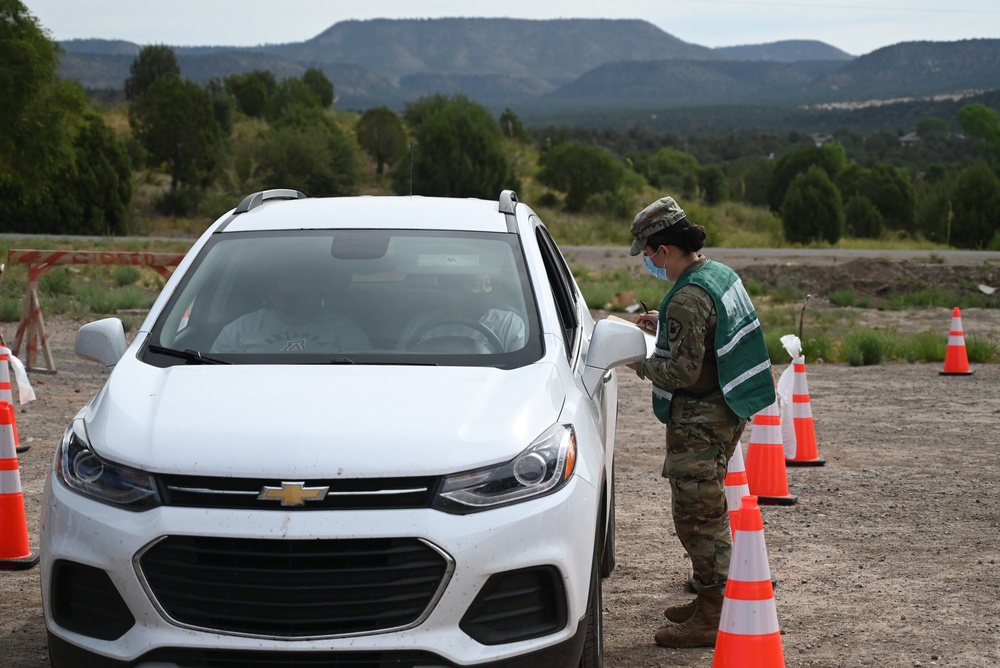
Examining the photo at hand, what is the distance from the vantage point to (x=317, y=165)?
181 feet

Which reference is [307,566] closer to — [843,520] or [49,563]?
[49,563]

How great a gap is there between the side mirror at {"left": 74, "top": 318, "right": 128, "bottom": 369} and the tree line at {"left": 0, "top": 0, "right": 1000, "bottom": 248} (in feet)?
91.6

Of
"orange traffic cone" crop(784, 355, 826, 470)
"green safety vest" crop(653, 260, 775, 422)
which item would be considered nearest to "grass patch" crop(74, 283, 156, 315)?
"orange traffic cone" crop(784, 355, 826, 470)

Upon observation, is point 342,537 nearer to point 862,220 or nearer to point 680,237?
point 680,237

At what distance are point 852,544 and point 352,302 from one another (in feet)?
11.3

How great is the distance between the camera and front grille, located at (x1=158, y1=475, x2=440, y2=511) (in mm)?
3416

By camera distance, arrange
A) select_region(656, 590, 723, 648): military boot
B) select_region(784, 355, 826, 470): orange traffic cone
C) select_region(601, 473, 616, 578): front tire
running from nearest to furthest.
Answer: select_region(656, 590, 723, 648): military boot → select_region(601, 473, 616, 578): front tire → select_region(784, 355, 826, 470): orange traffic cone

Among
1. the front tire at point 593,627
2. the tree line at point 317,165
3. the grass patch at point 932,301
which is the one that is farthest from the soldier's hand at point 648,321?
the tree line at point 317,165

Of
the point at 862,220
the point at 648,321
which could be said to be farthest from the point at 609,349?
the point at 862,220

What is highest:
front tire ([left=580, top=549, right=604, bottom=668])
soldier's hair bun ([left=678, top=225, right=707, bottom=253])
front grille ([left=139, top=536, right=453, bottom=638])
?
soldier's hair bun ([left=678, top=225, right=707, bottom=253])

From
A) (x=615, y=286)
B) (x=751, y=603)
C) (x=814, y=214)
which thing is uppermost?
(x=751, y=603)

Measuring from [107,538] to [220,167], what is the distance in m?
56.5

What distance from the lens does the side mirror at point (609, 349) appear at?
4.47 m

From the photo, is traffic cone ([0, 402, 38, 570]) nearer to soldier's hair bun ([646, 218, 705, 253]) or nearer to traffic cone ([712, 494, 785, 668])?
soldier's hair bun ([646, 218, 705, 253])
